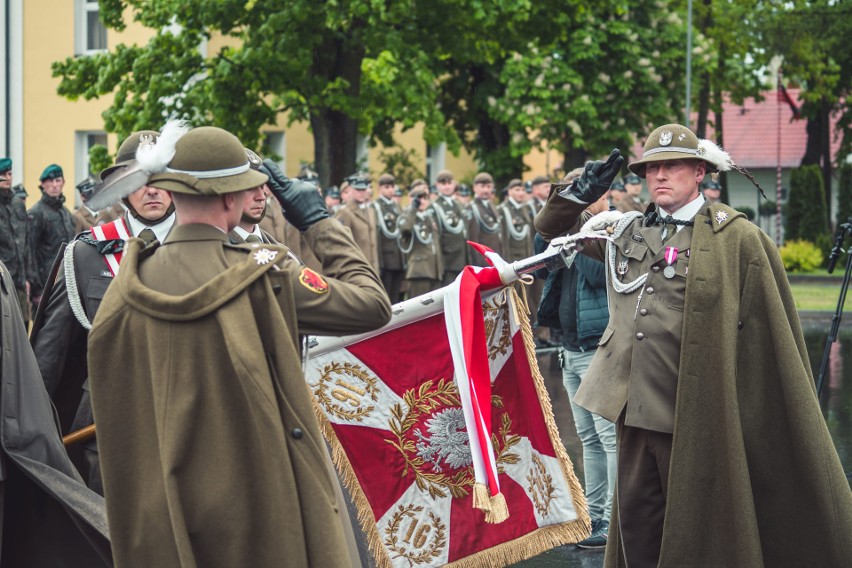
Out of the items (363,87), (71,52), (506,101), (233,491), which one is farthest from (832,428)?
(71,52)

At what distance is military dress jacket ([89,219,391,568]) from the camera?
11.4 feet

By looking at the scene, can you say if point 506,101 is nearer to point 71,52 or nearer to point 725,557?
point 71,52

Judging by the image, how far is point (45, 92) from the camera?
27.2 m

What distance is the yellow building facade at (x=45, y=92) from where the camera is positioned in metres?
26.8

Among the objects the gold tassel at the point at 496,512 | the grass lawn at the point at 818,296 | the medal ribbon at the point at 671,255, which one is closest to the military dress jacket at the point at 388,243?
the grass lawn at the point at 818,296

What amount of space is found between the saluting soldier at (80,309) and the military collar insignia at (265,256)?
1475 mm

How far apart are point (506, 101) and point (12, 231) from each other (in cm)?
1567

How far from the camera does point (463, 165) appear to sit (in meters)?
39.8

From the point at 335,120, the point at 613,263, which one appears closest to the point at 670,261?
the point at 613,263

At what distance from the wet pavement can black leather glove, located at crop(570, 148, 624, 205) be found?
215 centimetres

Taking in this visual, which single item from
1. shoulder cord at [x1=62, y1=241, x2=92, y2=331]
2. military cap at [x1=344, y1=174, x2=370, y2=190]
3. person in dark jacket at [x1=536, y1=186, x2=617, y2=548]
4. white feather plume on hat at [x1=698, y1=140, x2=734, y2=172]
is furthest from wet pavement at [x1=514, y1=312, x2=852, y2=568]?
military cap at [x1=344, y1=174, x2=370, y2=190]

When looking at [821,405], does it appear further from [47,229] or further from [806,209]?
[806,209]

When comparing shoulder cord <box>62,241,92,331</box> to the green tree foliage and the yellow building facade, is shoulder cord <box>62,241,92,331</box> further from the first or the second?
the green tree foliage

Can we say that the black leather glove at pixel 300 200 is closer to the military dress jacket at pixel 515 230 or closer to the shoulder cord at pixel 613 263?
the shoulder cord at pixel 613 263
